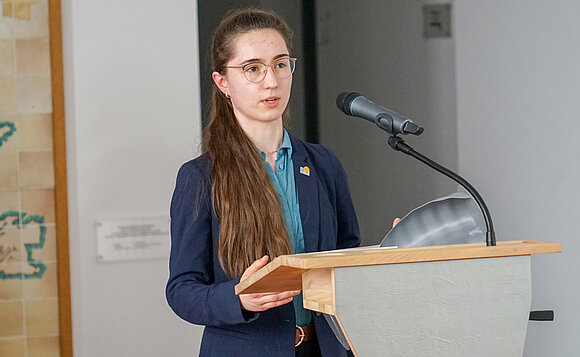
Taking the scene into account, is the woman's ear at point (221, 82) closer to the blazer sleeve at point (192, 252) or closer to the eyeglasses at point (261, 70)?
the eyeglasses at point (261, 70)

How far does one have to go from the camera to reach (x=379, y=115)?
1.42 m

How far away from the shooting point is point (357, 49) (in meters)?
3.59

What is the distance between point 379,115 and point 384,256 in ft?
1.11

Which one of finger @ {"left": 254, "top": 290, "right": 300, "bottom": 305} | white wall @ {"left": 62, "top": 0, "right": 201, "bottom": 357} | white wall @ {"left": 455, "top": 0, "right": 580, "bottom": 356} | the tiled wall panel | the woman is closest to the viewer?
finger @ {"left": 254, "top": 290, "right": 300, "bottom": 305}

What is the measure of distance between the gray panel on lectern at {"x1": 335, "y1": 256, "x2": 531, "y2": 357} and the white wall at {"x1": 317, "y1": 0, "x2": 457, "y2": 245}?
2257 mm

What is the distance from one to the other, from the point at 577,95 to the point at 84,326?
2.18m

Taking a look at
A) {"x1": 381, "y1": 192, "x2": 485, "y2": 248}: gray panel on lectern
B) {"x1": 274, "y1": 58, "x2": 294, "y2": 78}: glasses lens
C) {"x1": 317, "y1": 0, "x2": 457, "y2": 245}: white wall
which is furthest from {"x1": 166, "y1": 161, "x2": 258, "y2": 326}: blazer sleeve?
{"x1": 317, "y1": 0, "x2": 457, "y2": 245}: white wall

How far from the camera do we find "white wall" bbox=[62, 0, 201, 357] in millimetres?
2729

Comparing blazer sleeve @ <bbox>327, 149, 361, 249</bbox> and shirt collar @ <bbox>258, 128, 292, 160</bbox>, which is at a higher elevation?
shirt collar @ <bbox>258, 128, 292, 160</bbox>

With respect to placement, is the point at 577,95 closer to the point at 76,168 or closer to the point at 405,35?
the point at 405,35

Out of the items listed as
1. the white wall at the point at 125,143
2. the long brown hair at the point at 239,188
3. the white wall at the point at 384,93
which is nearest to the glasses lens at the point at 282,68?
the long brown hair at the point at 239,188

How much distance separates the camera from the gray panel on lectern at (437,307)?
120 centimetres

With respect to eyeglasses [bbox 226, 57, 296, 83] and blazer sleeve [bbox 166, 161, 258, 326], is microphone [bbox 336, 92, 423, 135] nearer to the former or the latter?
eyeglasses [bbox 226, 57, 296, 83]

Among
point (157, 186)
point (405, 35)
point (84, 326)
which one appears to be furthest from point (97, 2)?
point (405, 35)
